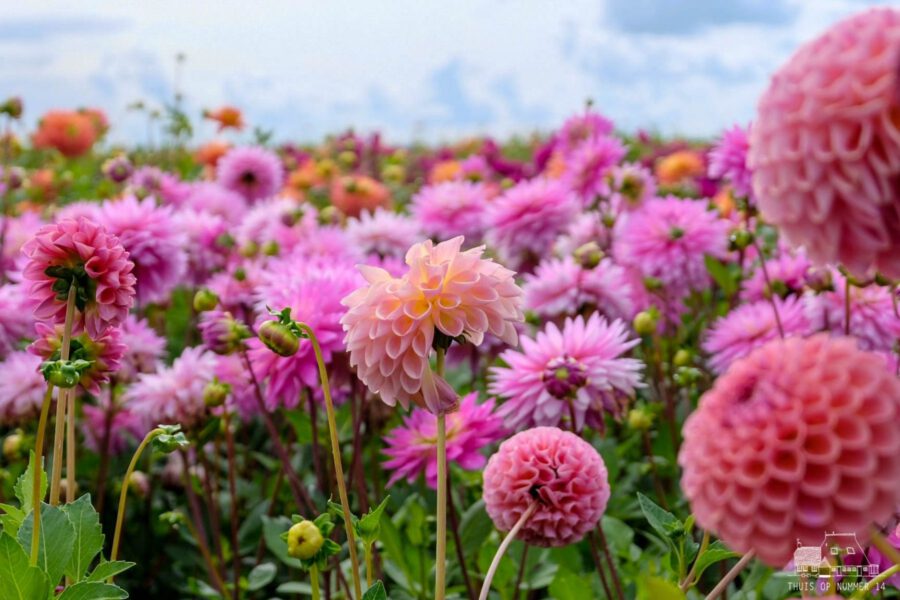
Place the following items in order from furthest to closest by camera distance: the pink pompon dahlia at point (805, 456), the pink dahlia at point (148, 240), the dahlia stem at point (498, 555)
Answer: the pink dahlia at point (148, 240) < the dahlia stem at point (498, 555) < the pink pompon dahlia at point (805, 456)

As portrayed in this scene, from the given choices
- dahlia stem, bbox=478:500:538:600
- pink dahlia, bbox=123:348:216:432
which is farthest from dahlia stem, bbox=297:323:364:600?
pink dahlia, bbox=123:348:216:432

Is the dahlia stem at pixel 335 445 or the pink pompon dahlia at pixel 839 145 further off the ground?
the pink pompon dahlia at pixel 839 145

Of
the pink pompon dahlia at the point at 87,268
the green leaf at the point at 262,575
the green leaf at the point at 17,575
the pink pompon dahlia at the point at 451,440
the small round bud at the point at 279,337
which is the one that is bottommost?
the green leaf at the point at 262,575

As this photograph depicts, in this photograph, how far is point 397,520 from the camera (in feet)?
6.23

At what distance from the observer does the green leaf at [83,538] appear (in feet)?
3.60

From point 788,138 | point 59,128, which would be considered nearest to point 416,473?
point 788,138

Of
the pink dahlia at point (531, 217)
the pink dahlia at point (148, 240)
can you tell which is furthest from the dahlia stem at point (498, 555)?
the pink dahlia at point (531, 217)

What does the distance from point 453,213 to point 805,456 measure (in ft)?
8.21

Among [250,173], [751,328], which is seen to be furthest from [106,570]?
[250,173]

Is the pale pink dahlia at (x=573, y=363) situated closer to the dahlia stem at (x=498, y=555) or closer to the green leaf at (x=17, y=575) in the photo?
the dahlia stem at (x=498, y=555)

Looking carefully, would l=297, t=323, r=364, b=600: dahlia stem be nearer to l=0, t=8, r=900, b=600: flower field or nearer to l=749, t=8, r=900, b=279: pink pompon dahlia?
l=0, t=8, r=900, b=600: flower field

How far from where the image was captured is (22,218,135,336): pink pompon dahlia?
1078 millimetres

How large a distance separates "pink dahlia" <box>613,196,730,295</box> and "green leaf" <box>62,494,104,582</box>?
169cm

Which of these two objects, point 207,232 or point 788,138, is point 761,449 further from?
point 207,232
